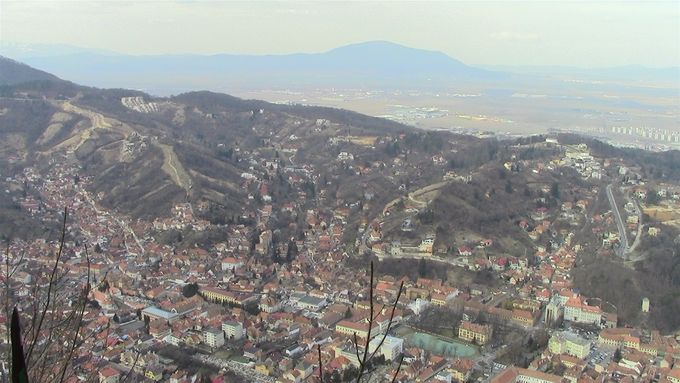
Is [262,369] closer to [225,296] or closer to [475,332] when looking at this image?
[225,296]

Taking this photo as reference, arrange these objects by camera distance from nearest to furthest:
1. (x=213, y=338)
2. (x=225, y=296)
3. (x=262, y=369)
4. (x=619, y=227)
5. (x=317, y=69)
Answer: (x=262, y=369)
(x=213, y=338)
(x=225, y=296)
(x=619, y=227)
(x=317, y=69)

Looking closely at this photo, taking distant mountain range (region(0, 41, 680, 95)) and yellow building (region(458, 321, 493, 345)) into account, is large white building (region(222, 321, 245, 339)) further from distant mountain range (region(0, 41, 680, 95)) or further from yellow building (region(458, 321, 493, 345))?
distant mountain range (region(0, 41, 680, 95))

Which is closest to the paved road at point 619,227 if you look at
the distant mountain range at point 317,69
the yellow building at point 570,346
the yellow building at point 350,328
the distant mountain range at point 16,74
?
the yellow building at point 570,346

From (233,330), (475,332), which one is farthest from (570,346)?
(233,330)

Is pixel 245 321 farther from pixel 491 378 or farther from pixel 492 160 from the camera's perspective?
pixel 492 160

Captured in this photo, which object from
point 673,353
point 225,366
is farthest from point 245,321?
point 673,353
